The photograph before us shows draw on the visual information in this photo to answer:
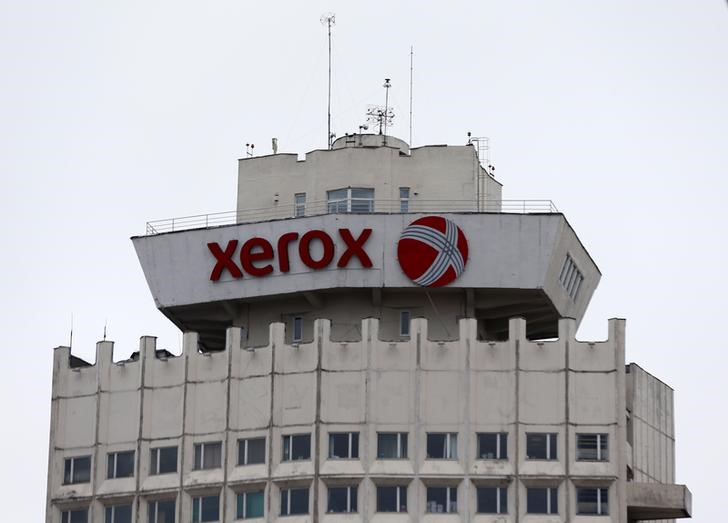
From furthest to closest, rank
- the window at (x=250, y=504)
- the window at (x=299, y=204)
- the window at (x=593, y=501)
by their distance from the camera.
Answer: the window at (x=299, y=204)
the window at (x=250, y=504)
the window at (x=593, y=501)

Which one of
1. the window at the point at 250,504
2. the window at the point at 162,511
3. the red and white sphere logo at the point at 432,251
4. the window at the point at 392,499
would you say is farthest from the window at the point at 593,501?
the window at the point at 162,511

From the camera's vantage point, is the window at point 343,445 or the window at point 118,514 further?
the window at point 118,514

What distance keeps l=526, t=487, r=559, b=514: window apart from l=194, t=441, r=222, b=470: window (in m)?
15.1

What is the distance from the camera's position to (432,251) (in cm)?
10719

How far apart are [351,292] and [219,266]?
268 inches

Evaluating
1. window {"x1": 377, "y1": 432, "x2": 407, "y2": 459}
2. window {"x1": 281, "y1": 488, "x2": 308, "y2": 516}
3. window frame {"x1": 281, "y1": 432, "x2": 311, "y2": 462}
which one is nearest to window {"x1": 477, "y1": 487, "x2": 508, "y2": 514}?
window {"x1": 377, "y1": 432, "x2": 407, "y2": 459}

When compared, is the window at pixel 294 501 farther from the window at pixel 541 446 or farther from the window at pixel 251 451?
the window at pixel 541 446

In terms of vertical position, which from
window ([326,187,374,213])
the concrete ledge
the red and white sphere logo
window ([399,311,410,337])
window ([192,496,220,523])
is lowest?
window ([192,496,220,523])

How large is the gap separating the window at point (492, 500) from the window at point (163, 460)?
50.2 feet

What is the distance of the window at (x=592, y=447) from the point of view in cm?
10306

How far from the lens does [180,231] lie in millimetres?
111312

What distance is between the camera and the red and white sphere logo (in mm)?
107000

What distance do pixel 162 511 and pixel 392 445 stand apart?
1206 cm

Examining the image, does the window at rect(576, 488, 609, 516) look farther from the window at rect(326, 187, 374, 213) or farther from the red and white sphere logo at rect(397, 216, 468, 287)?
the window at rect(326, 187, 374, 213)
